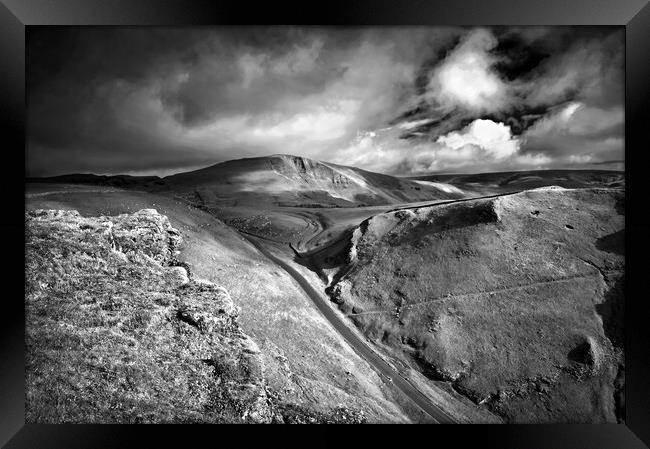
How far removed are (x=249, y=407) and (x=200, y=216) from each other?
28026 mm

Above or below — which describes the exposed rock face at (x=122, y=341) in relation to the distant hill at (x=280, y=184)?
below

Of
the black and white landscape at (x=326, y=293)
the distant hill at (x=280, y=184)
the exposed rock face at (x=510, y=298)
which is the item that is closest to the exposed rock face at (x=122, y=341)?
the black and white landscape at (x=326, y=293)

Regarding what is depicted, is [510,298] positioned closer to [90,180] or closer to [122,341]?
[122,341]

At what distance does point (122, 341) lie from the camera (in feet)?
48.7

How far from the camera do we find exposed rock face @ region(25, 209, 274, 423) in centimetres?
1332

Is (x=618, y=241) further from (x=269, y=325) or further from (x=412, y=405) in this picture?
(x=269, y=325)

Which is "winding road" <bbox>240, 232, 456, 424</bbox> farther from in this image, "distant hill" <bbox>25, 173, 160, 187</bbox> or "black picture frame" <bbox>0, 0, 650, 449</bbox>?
"distant hill" <bbox>25, 173, 160, 187</bbox>

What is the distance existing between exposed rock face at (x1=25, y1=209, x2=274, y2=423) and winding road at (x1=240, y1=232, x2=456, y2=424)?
8.51m

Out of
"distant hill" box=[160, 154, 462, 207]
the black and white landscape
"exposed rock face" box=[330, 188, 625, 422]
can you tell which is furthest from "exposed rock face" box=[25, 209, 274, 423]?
"distant hill" box=[160, 154, 462, 207]
